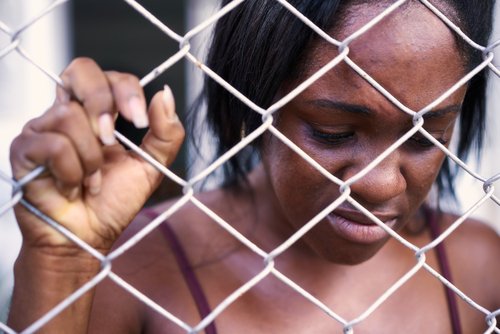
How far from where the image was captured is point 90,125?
68cm

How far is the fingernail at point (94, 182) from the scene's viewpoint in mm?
716

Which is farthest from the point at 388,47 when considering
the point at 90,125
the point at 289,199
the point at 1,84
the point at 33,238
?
the point at 1,84

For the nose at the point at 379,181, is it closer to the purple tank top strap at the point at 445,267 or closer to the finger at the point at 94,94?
the finger at the point at 94,94

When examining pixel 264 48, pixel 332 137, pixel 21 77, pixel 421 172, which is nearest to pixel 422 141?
pixel 421 172

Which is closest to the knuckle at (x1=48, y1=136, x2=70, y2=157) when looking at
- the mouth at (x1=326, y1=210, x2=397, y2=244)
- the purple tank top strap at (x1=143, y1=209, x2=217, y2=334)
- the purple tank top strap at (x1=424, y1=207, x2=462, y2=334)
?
the mouth at (x1=326, y1=210, x2=397, y2=244)

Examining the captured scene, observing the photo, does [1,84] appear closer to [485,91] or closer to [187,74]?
[187,74]

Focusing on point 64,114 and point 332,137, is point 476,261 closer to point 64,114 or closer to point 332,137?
point 332,137

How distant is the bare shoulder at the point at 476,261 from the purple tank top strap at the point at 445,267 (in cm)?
3

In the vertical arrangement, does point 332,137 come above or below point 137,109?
above

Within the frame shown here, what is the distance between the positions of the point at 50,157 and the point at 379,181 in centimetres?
45

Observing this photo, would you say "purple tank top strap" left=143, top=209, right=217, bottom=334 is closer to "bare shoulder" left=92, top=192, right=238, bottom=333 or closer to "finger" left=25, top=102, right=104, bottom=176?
"bare shoulder" left=92, top=192, right=238, bottom=333

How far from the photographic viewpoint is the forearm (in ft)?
2.42

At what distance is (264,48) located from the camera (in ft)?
3.12

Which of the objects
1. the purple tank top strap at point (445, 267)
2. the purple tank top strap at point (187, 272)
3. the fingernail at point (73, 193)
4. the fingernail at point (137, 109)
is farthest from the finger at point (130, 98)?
the purple tank top strap at point (445, 267)
